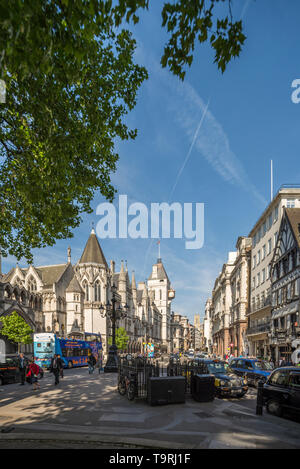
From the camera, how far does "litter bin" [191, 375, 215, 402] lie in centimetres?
1268

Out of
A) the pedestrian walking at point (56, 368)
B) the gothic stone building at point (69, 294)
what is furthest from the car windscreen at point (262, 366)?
the gothic stone building at point (69, 294)

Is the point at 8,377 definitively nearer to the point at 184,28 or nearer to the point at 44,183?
the point at 44,183

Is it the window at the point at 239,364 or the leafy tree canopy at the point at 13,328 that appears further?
the leafy tree canopy at the point at 13,328

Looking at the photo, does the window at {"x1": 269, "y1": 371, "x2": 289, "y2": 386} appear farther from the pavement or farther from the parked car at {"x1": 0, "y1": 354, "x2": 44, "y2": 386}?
the parked car at {"x1": 0, "y1": 354, "x2": 44, "y2": 386}

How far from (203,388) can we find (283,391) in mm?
3213

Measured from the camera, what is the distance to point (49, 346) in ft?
111

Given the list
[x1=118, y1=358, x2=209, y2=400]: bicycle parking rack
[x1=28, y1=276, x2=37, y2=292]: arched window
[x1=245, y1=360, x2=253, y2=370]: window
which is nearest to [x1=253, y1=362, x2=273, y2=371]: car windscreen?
[x1=245, y1=360, x2=253, y2=370]: window

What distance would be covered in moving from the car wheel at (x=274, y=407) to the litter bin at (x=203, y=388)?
2.30 meters

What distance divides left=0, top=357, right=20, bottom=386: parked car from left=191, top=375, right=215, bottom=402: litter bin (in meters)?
12.3

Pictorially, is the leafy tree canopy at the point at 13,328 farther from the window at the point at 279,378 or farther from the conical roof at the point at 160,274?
the conical roof at the point at 160,274

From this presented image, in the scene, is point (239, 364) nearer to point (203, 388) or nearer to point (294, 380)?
point (203, 388)

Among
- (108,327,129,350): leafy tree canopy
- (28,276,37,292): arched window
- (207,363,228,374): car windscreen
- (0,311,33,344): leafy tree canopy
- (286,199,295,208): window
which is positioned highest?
(286,199,295,208): window

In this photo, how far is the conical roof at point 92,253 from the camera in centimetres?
7556

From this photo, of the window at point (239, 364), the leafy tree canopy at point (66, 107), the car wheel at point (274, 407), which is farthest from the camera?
the window at point (239, 364)
